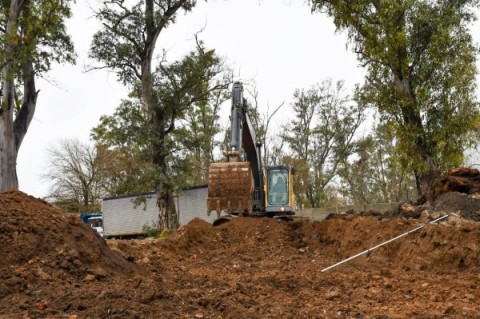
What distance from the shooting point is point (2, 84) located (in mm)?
16953

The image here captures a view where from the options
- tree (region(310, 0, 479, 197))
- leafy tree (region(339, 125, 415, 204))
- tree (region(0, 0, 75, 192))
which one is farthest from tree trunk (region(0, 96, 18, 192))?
leafy tree (region(339, 125, 415, 204))

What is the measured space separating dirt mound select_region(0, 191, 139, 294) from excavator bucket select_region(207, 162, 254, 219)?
13.2ft

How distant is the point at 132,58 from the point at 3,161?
8.66 m

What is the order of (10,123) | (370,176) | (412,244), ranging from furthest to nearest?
(370,176) → (10,123) → (412,244)

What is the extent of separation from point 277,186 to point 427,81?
530 cm

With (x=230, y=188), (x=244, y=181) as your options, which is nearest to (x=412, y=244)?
(x=244, y=181)

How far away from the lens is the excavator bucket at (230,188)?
1191 centimetres

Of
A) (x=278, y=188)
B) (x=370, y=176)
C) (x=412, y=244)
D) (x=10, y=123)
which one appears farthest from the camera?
(x=370, y=176)

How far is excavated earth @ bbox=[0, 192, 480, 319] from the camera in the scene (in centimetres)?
533

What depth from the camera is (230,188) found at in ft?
39.4

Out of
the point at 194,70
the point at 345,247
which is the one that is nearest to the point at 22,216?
the point at 345,247

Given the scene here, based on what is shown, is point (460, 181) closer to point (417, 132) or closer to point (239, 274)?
point (417, 132)

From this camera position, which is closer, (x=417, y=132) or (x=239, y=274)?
(x=239, y=274)

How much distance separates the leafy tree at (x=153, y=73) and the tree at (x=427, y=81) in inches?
390
